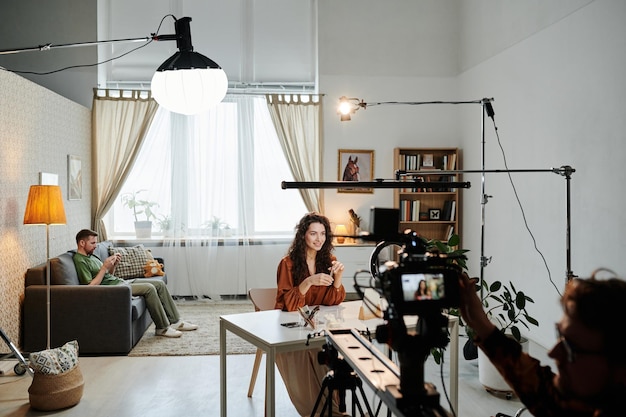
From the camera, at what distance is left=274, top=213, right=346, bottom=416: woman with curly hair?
3.24 meters

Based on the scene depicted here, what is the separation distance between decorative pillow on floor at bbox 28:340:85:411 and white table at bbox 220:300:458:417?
1160 mm

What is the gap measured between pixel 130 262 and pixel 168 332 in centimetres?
126

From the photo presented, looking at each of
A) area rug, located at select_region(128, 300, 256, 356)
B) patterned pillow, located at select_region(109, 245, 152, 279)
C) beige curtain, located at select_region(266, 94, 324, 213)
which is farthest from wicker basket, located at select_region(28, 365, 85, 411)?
beige curtain, located at select_region(266, 94, 324, 213)

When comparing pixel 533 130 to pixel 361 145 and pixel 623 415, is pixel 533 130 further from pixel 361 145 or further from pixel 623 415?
pixel 623 415

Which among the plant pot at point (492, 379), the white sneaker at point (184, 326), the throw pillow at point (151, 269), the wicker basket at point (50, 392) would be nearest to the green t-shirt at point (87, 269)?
the white sneaker at point (184, 326)

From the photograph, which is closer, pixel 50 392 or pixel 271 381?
pixel 271 381

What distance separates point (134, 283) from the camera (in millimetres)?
5691

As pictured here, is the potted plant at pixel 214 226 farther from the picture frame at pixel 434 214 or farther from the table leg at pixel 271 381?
the table leg at pixel 271 381

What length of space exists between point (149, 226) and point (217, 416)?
4.20 meters

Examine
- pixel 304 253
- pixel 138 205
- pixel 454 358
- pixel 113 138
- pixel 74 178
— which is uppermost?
pixel 113 138

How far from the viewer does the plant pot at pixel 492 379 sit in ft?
12.5

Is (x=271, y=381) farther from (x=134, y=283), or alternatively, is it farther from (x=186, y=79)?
(x=134, y=283)

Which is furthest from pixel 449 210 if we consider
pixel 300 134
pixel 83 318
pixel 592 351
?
pixel 592 351

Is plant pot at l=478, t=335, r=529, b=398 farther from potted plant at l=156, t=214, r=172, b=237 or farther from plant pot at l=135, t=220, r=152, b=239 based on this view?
plant pot at l=135, t=220, r=152, b=239
